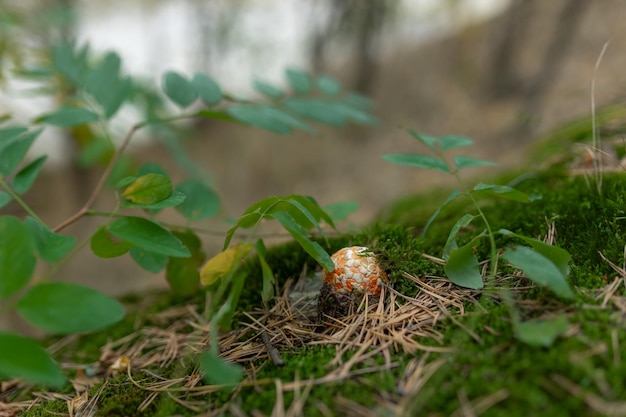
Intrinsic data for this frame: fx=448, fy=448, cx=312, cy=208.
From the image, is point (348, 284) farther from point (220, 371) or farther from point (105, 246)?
point (105, 246)

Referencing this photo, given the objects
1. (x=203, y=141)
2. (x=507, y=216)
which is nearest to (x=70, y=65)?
Result: (x=507, y=216)

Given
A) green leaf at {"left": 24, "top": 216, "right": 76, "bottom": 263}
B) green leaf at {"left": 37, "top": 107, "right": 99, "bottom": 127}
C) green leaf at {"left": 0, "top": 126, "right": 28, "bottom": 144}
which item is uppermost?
green leaf at {"left": 37, "top": 107, "right": 99, "bottom": 127}

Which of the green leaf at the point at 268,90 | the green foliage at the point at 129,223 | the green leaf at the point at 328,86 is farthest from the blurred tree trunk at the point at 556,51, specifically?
the green leaf at the point at 268,90

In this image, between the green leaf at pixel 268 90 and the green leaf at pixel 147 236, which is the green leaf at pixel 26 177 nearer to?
the green leaf at pixel 147 236

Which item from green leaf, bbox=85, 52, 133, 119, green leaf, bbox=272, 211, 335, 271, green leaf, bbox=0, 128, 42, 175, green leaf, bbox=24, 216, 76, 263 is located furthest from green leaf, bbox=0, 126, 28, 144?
green leaf, bbox=272, 211, 335, 271

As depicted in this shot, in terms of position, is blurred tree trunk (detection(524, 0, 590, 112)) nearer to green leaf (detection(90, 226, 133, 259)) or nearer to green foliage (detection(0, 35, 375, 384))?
green foliage (detection(0, 35, 375, 384))

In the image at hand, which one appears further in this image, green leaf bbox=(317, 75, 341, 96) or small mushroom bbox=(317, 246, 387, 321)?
green leaf bbox=(317, 75, 341, 96)

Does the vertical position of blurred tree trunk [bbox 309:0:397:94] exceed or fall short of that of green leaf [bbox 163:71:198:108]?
it exceeds it

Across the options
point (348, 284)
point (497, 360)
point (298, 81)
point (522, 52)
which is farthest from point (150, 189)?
point (522, 52)
